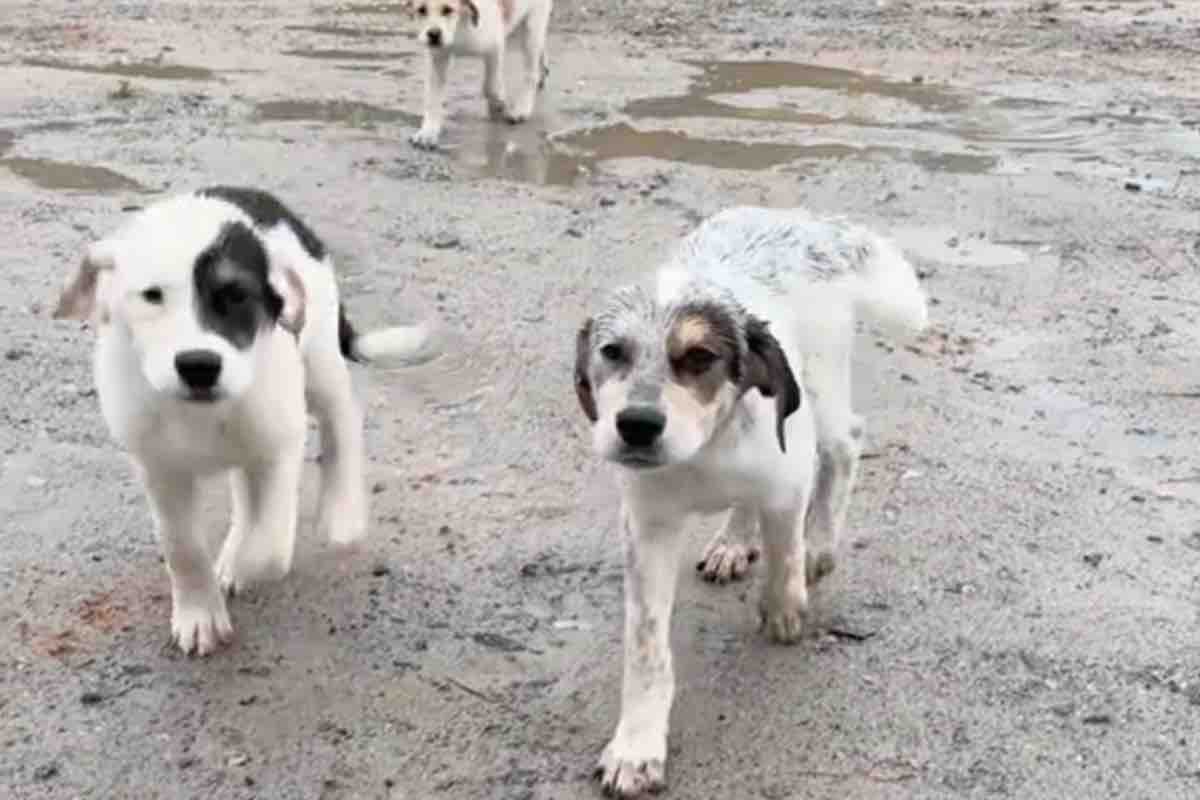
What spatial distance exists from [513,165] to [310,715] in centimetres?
632

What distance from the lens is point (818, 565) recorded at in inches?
191

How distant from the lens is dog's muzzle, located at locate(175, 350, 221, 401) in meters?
3.78

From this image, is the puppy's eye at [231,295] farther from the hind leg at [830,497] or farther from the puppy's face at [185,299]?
the hind leg at [830,497]

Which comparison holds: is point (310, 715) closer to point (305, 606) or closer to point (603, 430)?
point (305, 606)

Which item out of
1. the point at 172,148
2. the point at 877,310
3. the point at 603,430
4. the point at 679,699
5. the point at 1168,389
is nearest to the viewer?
the point at 603,430

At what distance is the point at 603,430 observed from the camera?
11.7 ft

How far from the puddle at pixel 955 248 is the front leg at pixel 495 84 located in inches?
152

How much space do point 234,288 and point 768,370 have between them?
1.15m

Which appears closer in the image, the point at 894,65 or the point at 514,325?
the point at 514,325

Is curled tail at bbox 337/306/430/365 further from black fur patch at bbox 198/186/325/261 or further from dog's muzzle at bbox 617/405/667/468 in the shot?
dog's muzzle at bbox 617/405/667/468

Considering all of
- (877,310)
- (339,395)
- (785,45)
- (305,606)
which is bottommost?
(785,45)

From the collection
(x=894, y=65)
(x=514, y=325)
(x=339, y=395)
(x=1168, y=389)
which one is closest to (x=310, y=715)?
(x=339, y=395)

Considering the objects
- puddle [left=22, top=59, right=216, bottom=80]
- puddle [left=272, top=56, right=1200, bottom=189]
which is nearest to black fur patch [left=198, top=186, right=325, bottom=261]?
puddle [left=272, top=56, right=1200, bottom=189]

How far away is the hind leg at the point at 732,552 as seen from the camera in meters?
4.92
